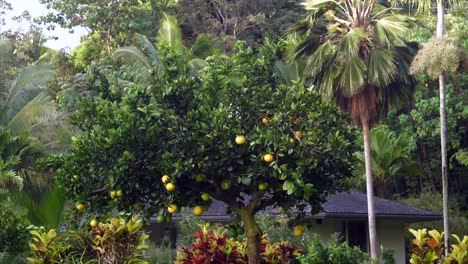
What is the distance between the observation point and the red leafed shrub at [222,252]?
1082 centimetres

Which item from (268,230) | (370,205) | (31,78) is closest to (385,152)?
(370,205)

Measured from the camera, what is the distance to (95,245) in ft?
33.8

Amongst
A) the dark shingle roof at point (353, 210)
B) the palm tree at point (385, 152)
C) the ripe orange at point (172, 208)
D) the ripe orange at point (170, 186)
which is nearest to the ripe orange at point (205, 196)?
the ripe orange at point (172, 208)

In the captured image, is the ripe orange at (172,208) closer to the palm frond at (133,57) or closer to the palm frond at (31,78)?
the palm frond at (31,78)

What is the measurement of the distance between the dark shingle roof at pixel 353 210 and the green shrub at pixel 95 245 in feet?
34.7

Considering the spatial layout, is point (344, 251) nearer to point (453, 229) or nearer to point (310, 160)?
point (310, 160)

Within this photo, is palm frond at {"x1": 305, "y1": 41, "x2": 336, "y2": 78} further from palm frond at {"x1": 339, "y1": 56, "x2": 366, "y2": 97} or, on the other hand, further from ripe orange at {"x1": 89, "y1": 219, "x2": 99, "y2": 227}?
ripe orange at {"x1": 89, "y1": 219, "x2": 99, "y2": 227}

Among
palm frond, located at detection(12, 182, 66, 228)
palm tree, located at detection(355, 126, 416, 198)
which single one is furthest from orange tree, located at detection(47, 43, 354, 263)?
palm tree, located at detection(355, 126, 416, 198)

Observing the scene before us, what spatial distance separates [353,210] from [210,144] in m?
13.5

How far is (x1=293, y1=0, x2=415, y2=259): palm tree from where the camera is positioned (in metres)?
20.6

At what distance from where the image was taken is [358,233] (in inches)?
961

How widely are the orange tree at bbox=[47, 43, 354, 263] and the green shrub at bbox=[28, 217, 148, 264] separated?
35cm

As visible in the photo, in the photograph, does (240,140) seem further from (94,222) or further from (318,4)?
(318,4)

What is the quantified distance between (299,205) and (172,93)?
2.10m
